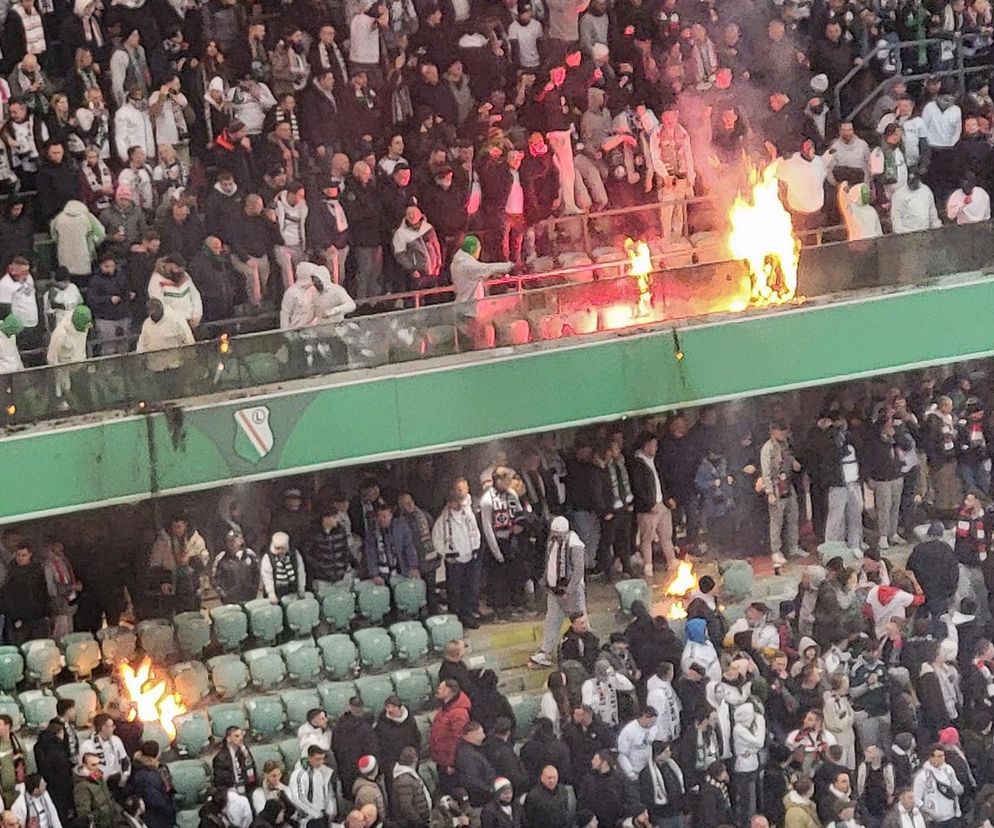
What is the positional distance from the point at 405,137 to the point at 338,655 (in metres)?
3.24

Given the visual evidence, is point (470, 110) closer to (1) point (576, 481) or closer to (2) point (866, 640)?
(1) point (576, 481)

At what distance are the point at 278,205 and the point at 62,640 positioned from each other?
2760 mm

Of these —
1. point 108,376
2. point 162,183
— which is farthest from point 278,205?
point 108,376

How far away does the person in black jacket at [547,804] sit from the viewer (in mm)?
11070

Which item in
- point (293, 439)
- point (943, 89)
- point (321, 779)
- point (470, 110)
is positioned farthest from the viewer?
point (943, 89)

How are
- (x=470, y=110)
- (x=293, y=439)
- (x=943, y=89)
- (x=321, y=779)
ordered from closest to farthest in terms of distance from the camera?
(x=321, y=779) → (x=293, y=439) → (x=470, y=110) → (x=943, y=89)

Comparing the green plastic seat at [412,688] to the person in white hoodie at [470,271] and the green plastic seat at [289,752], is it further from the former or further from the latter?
the person in white hoodie at [470,271]

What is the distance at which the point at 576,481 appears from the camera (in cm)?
1259

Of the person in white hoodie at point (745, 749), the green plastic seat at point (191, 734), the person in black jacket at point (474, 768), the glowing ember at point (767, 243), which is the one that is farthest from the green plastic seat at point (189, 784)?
the glowing ember at point (767, 243)

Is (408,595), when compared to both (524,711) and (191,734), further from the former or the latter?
(191,734)

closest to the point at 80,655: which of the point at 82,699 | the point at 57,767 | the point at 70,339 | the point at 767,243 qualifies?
the point at 82,699

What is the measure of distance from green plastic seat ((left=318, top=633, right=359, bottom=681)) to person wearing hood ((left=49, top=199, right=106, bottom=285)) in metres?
2.47

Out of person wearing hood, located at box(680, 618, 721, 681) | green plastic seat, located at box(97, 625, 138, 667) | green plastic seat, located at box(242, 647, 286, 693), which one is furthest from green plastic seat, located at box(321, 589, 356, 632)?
A: person wearing hood, located at box(680, 618, 721, 681)

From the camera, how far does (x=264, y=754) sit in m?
11.5
